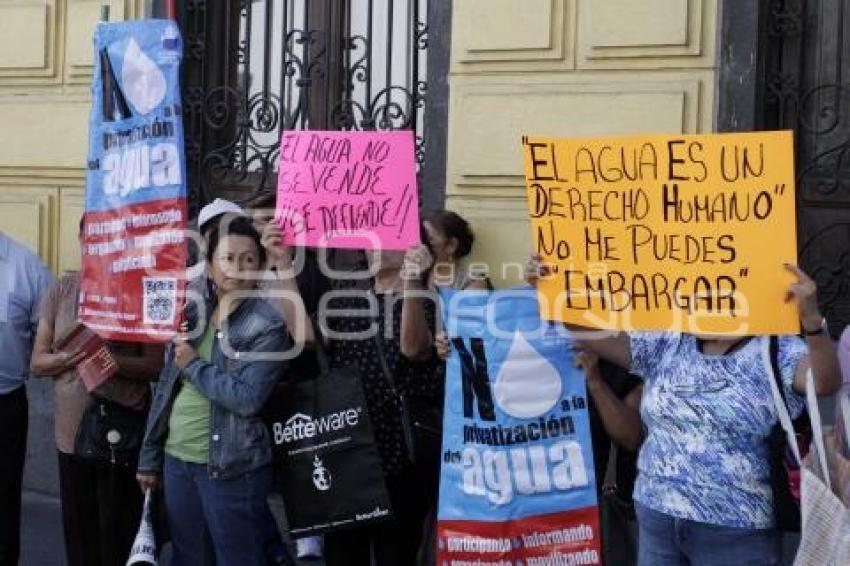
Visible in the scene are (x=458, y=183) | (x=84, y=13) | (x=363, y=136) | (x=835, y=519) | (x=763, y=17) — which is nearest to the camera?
(x=835, y=519)

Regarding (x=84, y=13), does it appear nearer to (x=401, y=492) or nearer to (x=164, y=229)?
(x=164, y=229)

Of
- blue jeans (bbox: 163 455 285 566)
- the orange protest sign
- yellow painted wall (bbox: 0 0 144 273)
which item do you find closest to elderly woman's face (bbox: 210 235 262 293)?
blue jeans (bbox: 163 455 285 566)

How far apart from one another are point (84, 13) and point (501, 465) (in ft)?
14.3

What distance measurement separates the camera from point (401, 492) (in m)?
5.13

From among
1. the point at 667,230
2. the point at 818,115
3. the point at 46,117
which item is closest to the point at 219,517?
the point at 667,230

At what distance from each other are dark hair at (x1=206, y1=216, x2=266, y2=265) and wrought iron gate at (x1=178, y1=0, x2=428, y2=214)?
2.24 metres

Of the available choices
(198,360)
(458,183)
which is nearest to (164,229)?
(198,360)

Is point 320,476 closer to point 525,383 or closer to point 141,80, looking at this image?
point 525,383

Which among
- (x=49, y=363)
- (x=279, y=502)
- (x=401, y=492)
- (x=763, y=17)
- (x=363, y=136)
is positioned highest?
(x=763, y=17)

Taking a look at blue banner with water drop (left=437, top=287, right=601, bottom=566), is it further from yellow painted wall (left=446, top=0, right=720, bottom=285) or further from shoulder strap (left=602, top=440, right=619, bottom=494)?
yellow painted wall (left=446, top=0, right=720, bottom=285)

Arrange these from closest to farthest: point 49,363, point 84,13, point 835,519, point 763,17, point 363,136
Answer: point 835,519 → point 363,136 → point 49,363 → point 763,17 → point 84,13

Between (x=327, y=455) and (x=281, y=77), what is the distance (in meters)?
3.14

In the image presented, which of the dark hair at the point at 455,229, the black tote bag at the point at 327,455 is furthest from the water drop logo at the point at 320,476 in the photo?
the dark hair at the point at 455,229

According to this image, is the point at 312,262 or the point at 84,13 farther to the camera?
the point at 84,13
